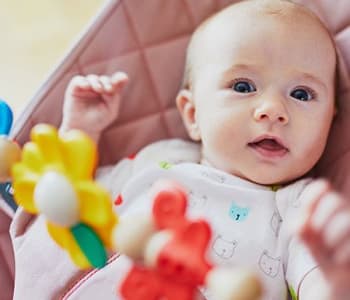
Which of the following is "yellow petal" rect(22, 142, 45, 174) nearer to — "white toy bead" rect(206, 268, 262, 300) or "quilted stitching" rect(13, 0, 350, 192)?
"white toy bead" rect(206, 268, 262, 300)

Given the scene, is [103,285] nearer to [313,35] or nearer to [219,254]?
[219,254]

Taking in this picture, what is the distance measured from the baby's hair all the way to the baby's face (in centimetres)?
1

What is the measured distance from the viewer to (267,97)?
3.16 ft

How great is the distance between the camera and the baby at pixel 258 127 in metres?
0.94

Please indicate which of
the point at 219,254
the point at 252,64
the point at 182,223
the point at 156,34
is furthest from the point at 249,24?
the point at 182,223

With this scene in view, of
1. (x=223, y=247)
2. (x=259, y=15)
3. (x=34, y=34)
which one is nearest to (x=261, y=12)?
(x=259, y=15)

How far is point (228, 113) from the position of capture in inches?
38.7

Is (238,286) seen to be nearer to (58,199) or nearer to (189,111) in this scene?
(58,199)

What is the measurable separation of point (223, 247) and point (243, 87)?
224 mm

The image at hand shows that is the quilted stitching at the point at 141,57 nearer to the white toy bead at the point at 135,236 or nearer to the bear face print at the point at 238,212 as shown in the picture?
the bear face print at the point at 238,212

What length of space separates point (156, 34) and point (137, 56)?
48 millimetres

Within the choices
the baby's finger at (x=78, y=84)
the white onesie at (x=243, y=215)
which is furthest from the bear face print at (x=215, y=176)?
the baby's finger at (x=78, y=84)

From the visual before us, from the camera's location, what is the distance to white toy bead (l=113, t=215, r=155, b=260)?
0.65m

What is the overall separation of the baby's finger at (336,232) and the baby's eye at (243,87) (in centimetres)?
39
